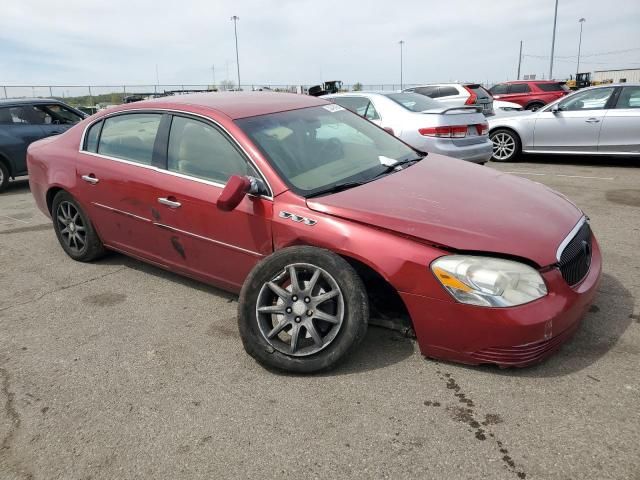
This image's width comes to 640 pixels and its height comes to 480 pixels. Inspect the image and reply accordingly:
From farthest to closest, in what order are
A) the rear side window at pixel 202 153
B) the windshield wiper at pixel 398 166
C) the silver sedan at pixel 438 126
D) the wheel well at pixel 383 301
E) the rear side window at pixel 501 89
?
the rear side window at pixel 501 89, the silver sedan at pixel 438 126, the windshield wiper at pixel 398 166, the rear side window at pixel 202 153, the wheel well at pixel 383 301

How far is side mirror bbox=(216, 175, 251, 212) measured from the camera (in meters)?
3.03

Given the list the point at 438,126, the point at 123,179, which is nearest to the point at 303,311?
the point at 123,179

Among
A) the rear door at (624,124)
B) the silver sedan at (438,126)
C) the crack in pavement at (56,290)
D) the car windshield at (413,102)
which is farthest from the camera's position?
the rear door at (624,124)

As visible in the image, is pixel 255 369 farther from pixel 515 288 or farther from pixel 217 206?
pixel 515 288

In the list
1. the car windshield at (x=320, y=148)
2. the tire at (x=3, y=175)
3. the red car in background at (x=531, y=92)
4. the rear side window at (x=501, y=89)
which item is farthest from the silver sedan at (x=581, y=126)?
the rear side window at (x=501, y=89)

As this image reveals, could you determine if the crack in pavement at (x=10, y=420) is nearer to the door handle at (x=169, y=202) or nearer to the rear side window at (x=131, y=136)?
the door handle at (x=169, y=202)

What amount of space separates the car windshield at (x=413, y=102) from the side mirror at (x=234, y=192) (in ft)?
16.1

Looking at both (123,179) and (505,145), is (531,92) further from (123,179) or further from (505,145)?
(123,179)

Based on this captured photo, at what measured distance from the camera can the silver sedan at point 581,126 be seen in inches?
342

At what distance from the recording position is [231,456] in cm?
231

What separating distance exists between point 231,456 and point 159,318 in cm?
165

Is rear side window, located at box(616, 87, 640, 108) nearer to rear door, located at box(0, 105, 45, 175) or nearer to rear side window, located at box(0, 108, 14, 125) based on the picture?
rear door, located at box(0, 105, 45, 175)

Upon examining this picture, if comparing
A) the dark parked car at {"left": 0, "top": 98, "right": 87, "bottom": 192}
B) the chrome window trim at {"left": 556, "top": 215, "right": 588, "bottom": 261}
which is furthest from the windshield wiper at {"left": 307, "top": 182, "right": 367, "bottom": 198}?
the dark parked car at {"left": 0, "top": 98, "right": 87, "bottom": 192}

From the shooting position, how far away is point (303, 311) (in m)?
2.89
